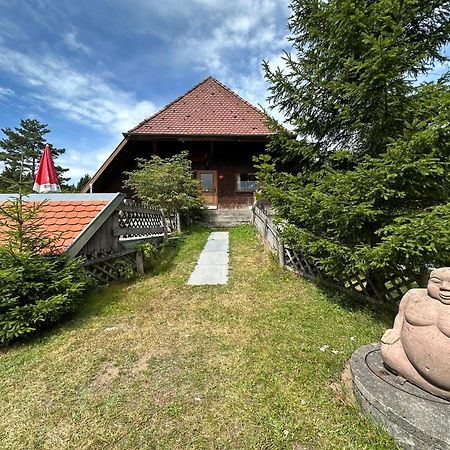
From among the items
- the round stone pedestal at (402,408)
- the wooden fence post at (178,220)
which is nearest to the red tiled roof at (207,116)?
the wooden fence post at (178,220)

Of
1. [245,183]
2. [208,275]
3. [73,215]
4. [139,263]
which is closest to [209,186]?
[245,183]

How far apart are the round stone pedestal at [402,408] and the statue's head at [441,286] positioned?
0.76 m

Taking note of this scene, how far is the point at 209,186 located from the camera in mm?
13945

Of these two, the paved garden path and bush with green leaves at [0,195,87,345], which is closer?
bush with green leaves at [0,195,87,345]

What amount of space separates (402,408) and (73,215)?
5123 mm

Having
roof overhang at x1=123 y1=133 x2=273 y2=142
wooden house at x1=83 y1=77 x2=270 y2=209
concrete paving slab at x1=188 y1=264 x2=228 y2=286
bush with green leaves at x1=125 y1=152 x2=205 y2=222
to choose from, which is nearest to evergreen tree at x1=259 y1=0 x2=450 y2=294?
concrete paving slab at x1=188 y1=264 x2=228 y2=286

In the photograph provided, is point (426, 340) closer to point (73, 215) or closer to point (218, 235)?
point (73, 215)

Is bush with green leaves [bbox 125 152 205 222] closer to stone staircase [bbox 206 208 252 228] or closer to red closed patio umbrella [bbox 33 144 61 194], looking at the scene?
stone staircase [bbox 206 208 252 228]

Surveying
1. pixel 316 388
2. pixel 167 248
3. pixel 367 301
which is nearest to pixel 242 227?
pixel 167 248

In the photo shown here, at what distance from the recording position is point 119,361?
9.78 feet

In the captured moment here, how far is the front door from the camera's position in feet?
45.4

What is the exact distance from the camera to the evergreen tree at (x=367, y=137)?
3098mm

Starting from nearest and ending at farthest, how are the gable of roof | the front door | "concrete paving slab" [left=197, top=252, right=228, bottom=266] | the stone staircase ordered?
the gable of roof < "concrete paving slab" [left=197, top=252, right=228, bottom=266] < the stone staircase < the front door

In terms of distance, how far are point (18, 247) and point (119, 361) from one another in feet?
6.91
